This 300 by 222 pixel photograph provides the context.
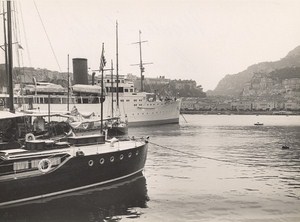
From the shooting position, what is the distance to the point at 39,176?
16125 millimetres

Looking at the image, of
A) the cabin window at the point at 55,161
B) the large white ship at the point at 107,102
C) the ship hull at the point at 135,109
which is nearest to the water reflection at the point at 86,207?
the cabin window at the point at 55,161

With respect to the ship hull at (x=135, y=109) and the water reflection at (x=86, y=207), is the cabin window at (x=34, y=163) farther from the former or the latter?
the ship hull at (x=135, y=109)

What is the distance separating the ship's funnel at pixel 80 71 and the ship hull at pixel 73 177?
47626mm

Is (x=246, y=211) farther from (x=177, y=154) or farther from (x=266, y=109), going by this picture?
(x=266, y=109)

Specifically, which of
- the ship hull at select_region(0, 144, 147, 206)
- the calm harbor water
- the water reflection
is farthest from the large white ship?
the water reflection

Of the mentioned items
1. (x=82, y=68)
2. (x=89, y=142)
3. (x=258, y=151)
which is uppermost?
(x=82, y=68)

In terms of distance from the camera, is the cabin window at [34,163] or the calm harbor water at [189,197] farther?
the cabin window at [34,163]

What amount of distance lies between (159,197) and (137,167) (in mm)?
4594

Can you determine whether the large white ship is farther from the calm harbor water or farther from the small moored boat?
the small moored boat

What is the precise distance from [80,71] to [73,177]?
172 feet

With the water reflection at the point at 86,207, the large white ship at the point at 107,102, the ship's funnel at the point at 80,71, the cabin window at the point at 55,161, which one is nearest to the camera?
the water reflection at the point at 86,207

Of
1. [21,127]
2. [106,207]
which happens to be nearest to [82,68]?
[21,127]

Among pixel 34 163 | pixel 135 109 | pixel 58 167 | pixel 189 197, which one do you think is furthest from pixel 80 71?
pixel 189 197

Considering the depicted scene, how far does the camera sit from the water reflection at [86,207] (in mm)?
14328
